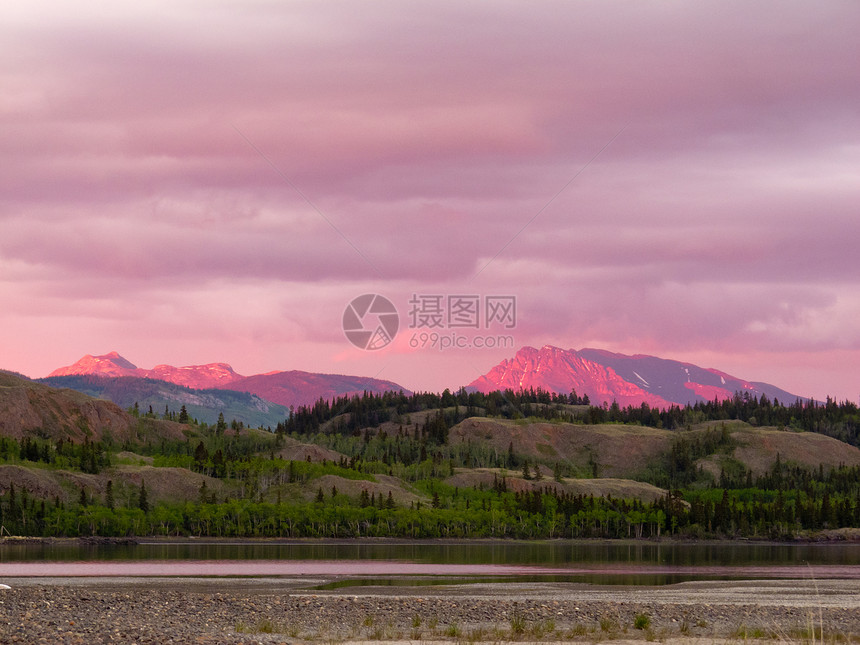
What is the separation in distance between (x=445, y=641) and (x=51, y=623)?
68.0 ft

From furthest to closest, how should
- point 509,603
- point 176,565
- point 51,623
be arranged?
point 176,565 < point 509,603 < point 51,623

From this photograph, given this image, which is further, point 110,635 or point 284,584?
point 284,584

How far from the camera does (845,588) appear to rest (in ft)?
376

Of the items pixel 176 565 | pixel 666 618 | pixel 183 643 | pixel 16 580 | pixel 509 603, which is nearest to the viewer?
pixel 183 643

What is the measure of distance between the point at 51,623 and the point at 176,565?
104239 mm

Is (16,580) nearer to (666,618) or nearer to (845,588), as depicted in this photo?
(666,618)

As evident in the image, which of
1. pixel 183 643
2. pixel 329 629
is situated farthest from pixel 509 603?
pixel 183 643

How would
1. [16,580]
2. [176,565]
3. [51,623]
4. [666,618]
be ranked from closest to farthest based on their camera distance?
[51,623] < [666,618] < [16,580] < [176,565]

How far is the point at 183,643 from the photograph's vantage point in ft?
172

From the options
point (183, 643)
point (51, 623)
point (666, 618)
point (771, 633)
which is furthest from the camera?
point (666, 618)

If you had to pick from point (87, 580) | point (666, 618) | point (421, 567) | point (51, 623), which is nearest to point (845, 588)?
point (666, 618)

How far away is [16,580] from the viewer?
11088cm

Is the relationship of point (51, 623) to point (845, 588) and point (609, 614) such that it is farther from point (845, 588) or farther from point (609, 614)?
point (845, 588)

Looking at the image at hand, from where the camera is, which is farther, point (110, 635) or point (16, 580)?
point (16, 580)
